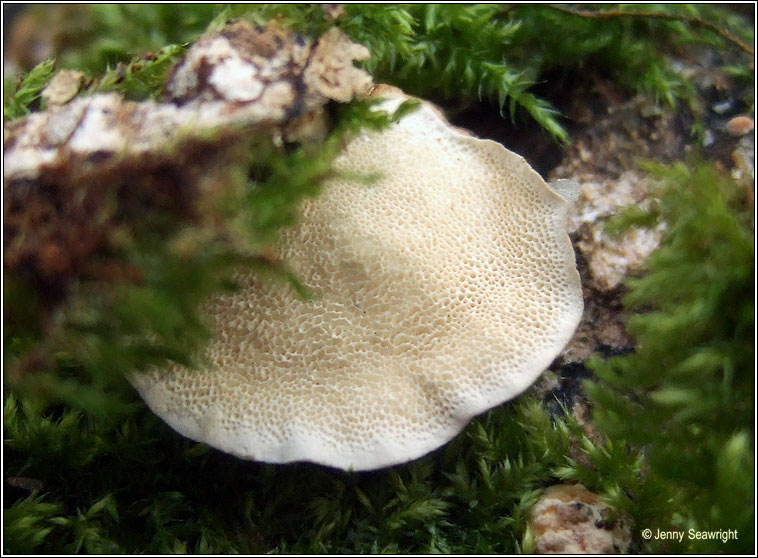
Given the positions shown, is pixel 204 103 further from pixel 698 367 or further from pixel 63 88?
pixel 698 367

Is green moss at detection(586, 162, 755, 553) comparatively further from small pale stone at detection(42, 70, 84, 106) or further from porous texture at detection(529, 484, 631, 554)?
small pale stone at detection(42, 70, 84, 106)

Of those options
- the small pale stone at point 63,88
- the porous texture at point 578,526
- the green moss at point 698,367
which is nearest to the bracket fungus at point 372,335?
the green moss at point 698,367

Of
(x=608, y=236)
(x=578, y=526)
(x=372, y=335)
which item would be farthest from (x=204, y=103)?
(x=578, y=526)

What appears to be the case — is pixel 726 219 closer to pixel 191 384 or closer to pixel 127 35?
pixel 191 384

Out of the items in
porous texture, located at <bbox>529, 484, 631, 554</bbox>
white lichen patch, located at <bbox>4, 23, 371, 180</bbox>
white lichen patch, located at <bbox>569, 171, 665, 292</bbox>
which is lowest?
porous texture, located at <bbox>529, 484, 631, 554</bbox>

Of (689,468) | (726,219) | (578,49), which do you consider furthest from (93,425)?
(578,49)

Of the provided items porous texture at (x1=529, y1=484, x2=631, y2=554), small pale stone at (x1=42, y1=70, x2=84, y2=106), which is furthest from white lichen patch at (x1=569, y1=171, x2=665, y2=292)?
small pale stone at (x1=42, y1=70, x2=84, y2=106)

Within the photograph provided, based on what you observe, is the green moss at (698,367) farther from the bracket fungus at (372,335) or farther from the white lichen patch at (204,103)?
the white lichen patch at (204,103)
